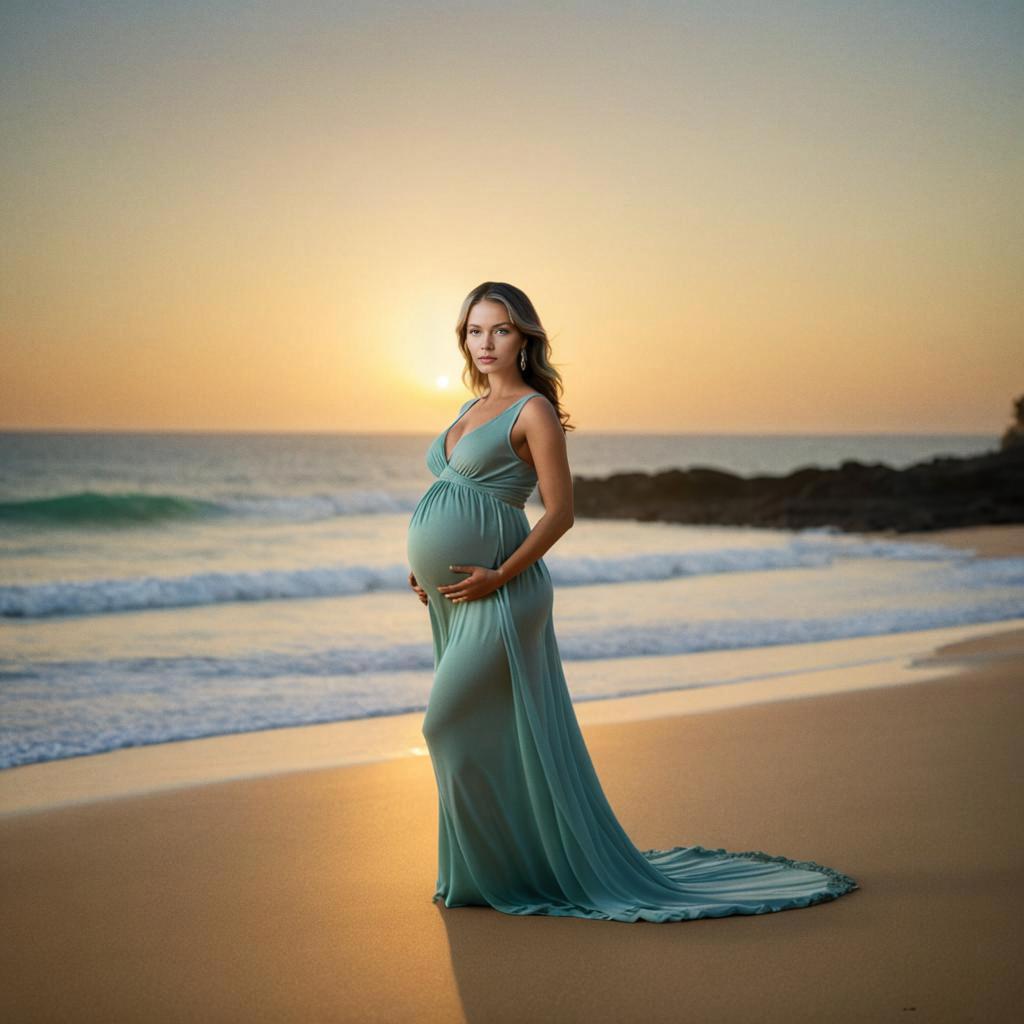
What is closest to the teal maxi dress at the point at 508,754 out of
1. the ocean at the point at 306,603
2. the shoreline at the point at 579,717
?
the shoreline at the point at 579,717

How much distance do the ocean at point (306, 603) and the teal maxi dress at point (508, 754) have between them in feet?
11.5

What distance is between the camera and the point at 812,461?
69.6 m

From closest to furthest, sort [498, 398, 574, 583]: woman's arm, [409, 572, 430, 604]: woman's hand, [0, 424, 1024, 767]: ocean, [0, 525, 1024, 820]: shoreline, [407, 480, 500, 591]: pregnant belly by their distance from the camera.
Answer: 1. [498, 398, 574, 583]: woman's arm
2. [407, 480, 500, 591]: pregnant belly
3. [409, 572, 430, 604]: woman's hand
4. [0, 525, 1024, 820]: shoreline
5. [0, 424, 1024, 767]: ocean

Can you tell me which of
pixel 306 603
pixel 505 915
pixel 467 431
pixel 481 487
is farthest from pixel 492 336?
pixel 306 603

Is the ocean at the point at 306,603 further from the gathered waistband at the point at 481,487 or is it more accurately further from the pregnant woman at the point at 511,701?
the gathered waistband at the point at 481,487

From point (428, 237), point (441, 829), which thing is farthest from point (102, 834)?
point (428, 237)

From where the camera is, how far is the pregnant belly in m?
3.82

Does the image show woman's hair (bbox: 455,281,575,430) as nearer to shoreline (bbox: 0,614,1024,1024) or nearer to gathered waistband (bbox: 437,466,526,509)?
gathered waistband (bbox: 437,466,526,509)

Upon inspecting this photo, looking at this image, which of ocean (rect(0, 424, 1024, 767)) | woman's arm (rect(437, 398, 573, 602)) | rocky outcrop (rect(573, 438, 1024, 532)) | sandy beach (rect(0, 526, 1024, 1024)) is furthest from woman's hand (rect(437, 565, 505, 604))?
rocky outcrop (rect(573, 438, 1024, 532))

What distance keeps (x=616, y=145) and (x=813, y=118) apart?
2.58 metres

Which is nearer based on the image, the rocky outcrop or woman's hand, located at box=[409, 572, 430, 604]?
woman's hand, located at box=[409, 572, 430, 604]

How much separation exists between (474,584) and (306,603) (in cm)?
1034

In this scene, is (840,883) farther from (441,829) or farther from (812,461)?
(812,461)

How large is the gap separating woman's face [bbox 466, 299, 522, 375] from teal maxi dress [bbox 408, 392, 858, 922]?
0.15m
